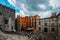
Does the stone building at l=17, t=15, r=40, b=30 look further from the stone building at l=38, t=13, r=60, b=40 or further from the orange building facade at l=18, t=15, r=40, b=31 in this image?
the stone building at l=38, t=13, r=60, b=40

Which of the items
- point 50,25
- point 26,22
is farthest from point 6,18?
point 26,22

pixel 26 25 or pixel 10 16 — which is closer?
pixel 10 16

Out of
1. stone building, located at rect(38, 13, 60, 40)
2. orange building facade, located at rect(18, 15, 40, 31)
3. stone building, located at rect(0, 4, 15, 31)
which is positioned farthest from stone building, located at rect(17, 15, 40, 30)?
stone building, located at rect(0, 4, 15, 31)

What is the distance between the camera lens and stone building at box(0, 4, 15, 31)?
54031 millimetres

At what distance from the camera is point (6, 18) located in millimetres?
56125

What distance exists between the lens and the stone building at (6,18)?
177 ft

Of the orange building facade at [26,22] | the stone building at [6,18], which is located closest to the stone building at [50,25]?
the orange building facade at [26,22]

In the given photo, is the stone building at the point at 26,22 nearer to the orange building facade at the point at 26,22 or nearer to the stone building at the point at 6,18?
the orange building facade at the point at 26,22

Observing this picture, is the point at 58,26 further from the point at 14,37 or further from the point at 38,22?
the point at 14,37

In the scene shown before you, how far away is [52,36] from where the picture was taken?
62.6m

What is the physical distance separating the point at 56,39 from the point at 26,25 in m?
33.0

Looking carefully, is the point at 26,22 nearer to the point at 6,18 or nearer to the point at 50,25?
the point at 50,25

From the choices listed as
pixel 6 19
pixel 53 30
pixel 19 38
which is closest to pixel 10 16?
pixel 6 19

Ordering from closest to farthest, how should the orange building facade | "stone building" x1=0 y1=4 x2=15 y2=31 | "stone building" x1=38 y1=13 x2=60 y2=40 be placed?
"stone building" x1=0 y1=4 x2=15 y2=31
"stone building" x1=38 y1=13 x2=60 y2=40
the orange building facade
